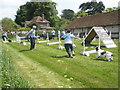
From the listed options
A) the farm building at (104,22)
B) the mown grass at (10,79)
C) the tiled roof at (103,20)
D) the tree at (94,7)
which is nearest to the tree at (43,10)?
the tree at (94,7)

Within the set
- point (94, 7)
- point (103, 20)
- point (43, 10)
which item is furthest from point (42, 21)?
point (103, 20)

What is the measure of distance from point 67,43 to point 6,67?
4398 millimetres

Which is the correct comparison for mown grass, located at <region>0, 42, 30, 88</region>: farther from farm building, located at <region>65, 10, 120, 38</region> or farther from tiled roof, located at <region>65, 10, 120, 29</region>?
tiled roof, located at <region>65, 10, 120, 29</region>

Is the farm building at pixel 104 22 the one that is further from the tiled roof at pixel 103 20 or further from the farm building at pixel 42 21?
the farm building at pixel 42 21

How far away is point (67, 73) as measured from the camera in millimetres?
6934

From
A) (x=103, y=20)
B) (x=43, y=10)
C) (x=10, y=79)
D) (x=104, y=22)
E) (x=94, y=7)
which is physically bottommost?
(x=10, y=79)

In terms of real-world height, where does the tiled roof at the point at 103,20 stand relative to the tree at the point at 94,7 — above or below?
below

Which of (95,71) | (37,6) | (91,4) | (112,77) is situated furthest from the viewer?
(91,4)

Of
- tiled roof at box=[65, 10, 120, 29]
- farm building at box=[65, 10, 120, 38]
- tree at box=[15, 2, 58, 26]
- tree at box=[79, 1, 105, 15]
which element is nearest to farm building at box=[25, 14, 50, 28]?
tree at box=[15, 2, 58, 26]

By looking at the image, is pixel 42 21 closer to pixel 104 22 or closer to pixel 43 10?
pixel 43 10

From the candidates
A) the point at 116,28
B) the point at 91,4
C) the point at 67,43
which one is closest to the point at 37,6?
the point at 91,4

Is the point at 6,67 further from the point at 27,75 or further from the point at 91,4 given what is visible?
the point at 91,4

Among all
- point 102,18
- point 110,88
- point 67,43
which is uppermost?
point 102,18

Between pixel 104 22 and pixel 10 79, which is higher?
pixel 104 22
